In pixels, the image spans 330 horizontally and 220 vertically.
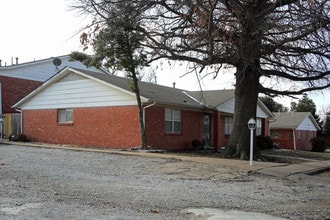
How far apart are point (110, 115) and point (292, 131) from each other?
1077 inches

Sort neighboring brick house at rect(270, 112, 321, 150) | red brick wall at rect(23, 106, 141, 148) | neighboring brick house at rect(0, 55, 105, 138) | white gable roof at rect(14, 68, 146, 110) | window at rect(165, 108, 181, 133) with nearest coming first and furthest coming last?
1. red brick wall at rect(23, 106, 141, 148)
2. white gable roof at rect(14, 68, 146, 110)
3. window at rect(165, 108, 181, 133)
4. neighboring brick house at rect(0, 55, 105, 138)
5. neighboring brick house at rect(270, 112, 321, 150)

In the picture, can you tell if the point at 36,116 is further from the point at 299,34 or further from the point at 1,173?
the point at 299,34

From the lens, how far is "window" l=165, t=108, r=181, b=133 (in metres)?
24.4

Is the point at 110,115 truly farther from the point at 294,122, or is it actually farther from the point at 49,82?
the point at 294,122

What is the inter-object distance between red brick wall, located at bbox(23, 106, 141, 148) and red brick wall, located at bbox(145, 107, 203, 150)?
770 mm

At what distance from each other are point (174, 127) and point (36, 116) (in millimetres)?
9544

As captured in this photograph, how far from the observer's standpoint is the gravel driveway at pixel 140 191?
26.4 feet

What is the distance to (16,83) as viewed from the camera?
106 ft

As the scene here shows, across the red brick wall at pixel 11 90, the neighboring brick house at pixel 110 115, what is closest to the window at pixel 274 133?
the neighboring brick house at pixel 110 115

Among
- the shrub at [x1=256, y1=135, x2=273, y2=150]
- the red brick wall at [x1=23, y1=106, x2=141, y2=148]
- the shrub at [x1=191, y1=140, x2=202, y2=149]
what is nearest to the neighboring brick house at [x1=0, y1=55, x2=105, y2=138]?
the red brick wall at [x1=23, y1=106, x2=141, y2=148]

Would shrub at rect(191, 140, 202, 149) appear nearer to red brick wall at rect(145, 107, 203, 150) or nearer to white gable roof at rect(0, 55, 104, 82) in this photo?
red brick wall at rect(145, 107, 203, 150)

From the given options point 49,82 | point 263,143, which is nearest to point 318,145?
point 263,143

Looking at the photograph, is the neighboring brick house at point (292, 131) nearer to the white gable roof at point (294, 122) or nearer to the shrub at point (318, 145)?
the white gable roof at point (294, 122)

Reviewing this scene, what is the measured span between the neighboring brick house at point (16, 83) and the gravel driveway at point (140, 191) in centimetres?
1478
